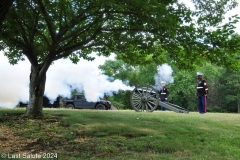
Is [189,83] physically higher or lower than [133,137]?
higher

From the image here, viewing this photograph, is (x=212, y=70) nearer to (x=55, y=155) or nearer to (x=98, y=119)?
(x=98, y=119)

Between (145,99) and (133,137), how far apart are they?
6108 mm

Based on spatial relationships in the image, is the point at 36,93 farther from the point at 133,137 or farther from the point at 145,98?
the point at 145,98

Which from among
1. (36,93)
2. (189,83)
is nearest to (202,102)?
(36,93)

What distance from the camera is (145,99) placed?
13102mm

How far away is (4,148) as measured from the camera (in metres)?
5.97

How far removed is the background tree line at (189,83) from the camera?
35219 millimetres

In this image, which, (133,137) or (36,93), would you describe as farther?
(36,93)

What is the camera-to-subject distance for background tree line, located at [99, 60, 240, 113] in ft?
116

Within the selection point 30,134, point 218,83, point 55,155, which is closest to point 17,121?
point 30,134

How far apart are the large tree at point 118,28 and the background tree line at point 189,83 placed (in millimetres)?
23602

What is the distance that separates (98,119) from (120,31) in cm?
288

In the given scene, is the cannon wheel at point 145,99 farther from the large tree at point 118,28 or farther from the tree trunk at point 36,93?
the tree trunk at point 36,93

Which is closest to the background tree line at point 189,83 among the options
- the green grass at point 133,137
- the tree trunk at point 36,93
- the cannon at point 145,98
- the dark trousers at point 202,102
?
the cannon at point 145,98
